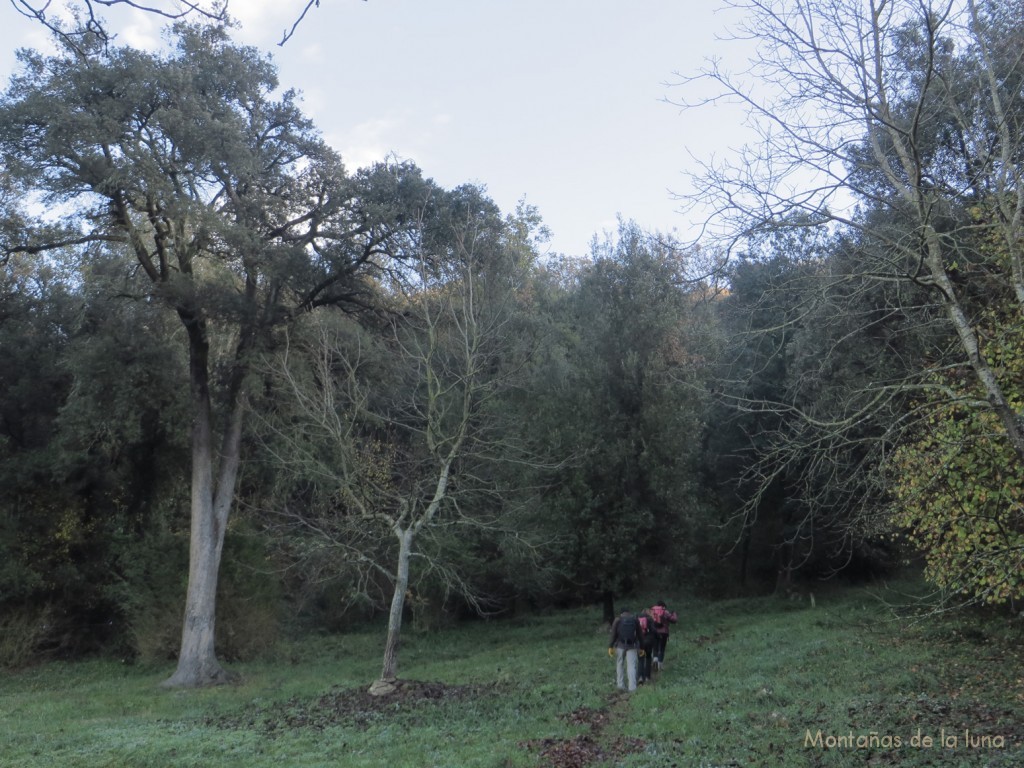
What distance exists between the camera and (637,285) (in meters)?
21.4

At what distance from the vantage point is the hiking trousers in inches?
533

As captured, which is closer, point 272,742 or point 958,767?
point 958,767

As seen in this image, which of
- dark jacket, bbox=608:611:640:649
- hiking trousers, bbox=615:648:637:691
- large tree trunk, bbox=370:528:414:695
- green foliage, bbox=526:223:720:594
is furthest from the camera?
green foliage, bbox=526:223:720:594

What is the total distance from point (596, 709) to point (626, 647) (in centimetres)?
191

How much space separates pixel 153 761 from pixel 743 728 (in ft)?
23.1

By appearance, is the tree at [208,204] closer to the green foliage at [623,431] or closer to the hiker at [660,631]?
the green foliage at [623,431]

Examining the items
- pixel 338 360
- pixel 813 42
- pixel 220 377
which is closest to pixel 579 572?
pixel 338 360

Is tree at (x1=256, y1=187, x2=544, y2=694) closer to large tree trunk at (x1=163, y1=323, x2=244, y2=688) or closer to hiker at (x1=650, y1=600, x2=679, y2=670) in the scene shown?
large tree trunk at (x1=163, y1=323, x2=244, y2=688)

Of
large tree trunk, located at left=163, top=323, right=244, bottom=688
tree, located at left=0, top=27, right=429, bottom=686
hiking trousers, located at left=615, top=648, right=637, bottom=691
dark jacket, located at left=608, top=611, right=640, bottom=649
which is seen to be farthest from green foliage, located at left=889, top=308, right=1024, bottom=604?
large tree trunk, located at left=163, top=323, right=244, bottom=688

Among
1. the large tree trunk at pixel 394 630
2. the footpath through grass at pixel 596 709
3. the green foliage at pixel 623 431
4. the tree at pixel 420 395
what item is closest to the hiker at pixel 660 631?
the footpath through grass at pixel 596 709

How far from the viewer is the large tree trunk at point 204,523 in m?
18.6

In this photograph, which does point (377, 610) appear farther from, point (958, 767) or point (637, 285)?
point (958, 767)

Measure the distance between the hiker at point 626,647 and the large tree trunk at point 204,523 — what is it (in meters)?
9.91

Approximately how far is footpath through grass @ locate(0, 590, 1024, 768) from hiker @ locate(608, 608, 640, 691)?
0.35 m
